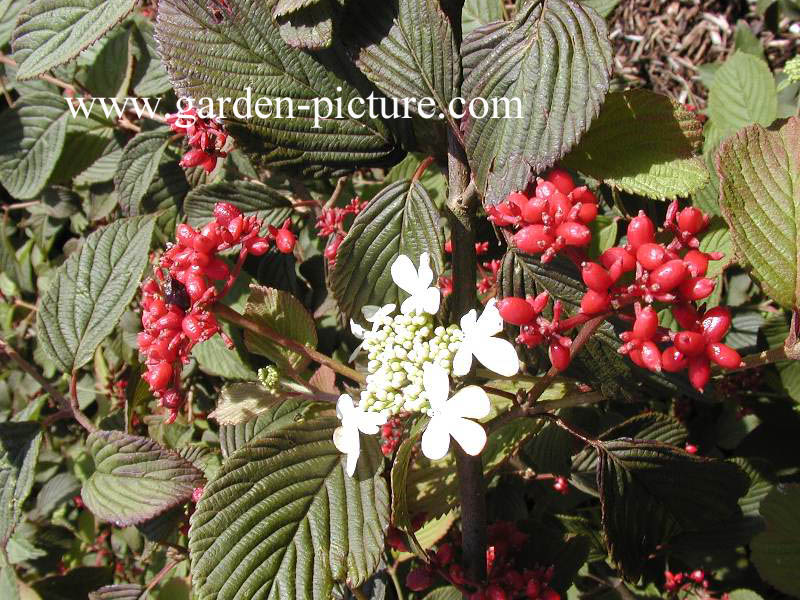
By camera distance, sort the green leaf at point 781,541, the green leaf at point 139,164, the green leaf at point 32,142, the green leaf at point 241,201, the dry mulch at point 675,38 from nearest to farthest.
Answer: the green leaf at point 781,541
the green leaf at point 241,201
the green leaf at point 139,164
the green leaf at point 32,142
the dry mulch at point 675,38

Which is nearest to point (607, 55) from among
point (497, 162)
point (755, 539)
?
point (497, 162)

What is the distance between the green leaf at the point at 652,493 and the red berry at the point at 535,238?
16.0 inches

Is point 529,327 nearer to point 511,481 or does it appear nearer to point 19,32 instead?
point 511,481

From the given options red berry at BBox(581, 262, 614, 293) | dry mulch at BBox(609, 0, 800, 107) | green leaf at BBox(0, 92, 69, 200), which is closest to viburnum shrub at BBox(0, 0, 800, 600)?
red berry at BBox(581, 262, 614, 293)

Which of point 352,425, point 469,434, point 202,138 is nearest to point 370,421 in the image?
point 352,425

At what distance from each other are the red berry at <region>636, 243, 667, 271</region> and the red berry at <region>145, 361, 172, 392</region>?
60 centimetres

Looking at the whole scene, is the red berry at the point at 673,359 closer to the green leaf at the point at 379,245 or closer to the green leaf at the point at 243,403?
the green leaf at the point at 379,245

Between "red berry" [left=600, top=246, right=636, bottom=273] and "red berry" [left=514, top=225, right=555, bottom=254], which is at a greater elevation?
"red berry" [left=514, top=225, right=555, bottom=254]

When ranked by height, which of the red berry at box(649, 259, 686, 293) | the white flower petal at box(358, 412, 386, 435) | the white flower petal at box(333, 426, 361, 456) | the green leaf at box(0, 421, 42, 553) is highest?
the red berry at box(649, 259, 686, 293)

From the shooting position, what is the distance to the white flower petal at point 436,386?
2.57 feet

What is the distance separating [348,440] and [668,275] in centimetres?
44

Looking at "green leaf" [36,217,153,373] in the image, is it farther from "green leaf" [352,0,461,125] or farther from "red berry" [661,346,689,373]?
"red berry" [661,346,689,373]

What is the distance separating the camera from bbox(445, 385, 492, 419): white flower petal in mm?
778

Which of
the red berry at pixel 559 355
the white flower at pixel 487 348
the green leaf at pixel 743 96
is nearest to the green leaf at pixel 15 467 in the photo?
the white flower at pixel 487 348
